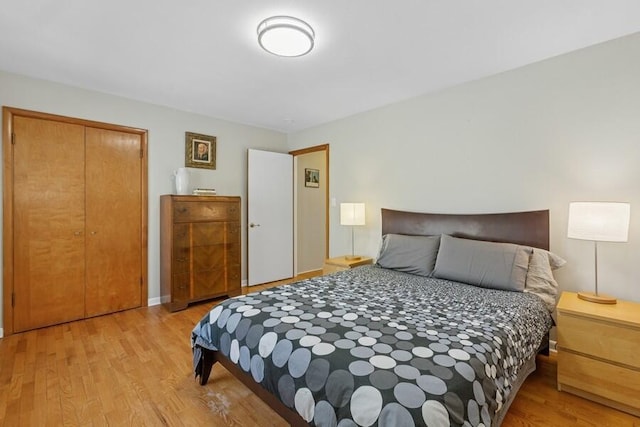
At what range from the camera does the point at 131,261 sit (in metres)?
3.33

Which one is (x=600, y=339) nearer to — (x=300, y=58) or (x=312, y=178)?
(x=300, y=58)

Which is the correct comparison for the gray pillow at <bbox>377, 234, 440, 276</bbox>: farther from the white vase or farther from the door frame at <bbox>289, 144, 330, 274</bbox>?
the white vase

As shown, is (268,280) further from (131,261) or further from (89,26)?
(89,26)

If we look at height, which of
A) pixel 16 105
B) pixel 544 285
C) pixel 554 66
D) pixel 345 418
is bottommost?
pixel 345 418

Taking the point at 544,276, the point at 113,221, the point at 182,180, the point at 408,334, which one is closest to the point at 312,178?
the point at 182,180

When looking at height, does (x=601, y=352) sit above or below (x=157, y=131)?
below

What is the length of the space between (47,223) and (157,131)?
4.61ft

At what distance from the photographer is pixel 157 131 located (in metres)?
3.47

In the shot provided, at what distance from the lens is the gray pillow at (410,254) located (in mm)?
2658

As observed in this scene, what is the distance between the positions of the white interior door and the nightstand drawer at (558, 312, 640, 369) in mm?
3388

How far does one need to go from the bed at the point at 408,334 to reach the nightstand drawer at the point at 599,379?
177 millimetres

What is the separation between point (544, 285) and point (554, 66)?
5.51ft

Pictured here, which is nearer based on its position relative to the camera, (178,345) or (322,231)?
(178,345)

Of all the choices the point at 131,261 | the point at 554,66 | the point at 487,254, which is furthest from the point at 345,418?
the point at 131,261
